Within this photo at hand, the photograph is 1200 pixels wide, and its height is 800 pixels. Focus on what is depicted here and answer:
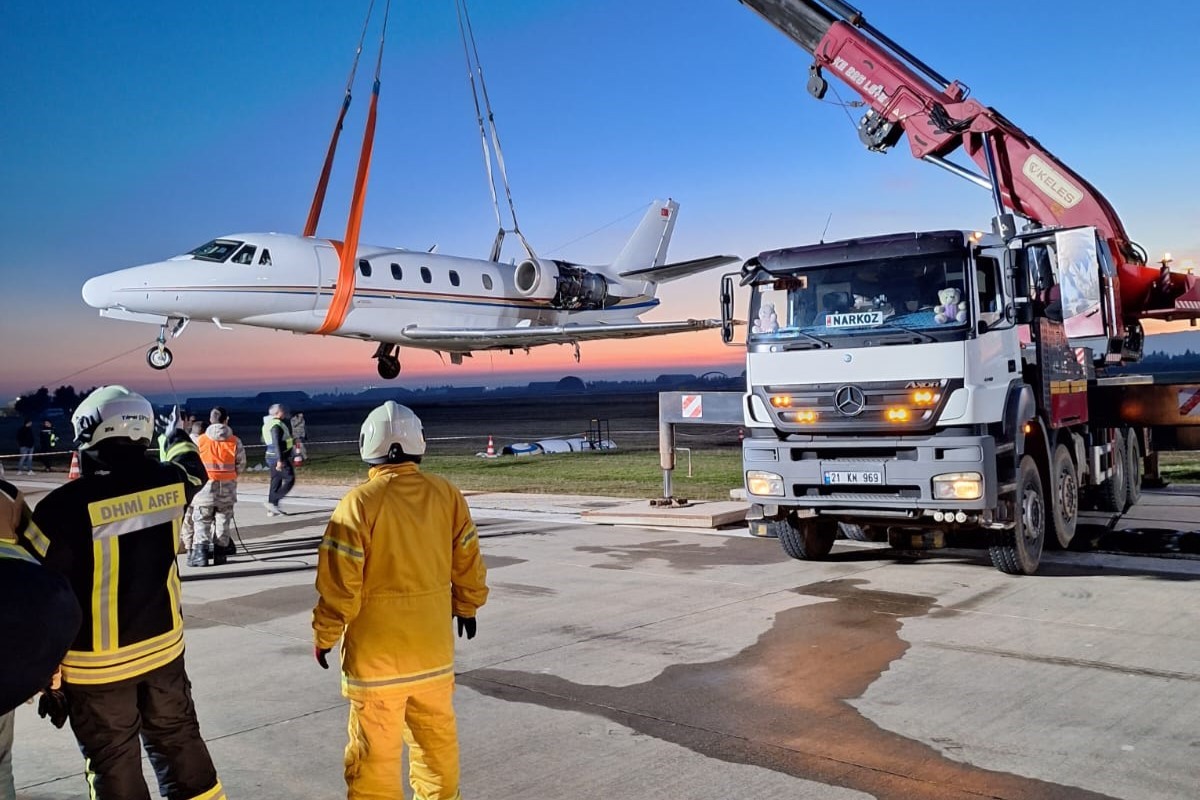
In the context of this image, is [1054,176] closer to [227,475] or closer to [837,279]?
[837,279]

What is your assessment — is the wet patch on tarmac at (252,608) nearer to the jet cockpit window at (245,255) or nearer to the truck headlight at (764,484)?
the truck headlight at (764,484)

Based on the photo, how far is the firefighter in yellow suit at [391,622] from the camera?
385 centimetres

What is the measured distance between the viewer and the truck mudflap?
830 cm

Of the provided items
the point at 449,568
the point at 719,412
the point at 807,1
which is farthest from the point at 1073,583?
the point at 807,1

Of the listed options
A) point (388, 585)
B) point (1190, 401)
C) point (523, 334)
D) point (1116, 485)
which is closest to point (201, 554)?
point (388, 585)

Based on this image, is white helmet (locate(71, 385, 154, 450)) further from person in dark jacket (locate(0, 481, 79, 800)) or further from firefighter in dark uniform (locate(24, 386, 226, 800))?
person in dark jacket (locate(0, 481, 79, 800))

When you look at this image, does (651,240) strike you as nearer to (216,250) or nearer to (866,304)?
(216,250)

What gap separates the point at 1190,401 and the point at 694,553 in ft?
17.6

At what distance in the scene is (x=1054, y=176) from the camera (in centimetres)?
1359

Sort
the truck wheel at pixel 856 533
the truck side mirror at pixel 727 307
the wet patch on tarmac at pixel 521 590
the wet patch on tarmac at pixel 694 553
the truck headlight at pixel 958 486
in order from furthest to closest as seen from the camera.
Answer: the truck wheel at pixel 856 533 < the wet patch on tarmac at pixel 694 553 < the truck side mirror at pixel 727 307 < the wet patch on tarmac at pixel 521 590 < the truck headlight at pixel 958 486

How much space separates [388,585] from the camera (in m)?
3.97

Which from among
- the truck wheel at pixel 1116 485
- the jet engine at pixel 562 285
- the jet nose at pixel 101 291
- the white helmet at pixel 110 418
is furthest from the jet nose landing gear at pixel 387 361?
the white helmet at pixel 110 418

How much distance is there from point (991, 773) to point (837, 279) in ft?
17.7

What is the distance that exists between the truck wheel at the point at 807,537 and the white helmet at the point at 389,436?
632cm
